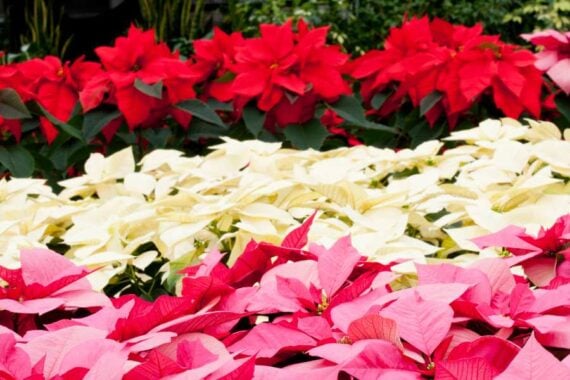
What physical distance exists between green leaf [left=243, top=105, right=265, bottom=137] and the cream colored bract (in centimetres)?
44

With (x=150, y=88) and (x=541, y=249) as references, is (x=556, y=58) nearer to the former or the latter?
(x=150, y=88)

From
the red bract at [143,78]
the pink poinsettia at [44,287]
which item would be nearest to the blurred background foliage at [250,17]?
the red bract at [143,78]

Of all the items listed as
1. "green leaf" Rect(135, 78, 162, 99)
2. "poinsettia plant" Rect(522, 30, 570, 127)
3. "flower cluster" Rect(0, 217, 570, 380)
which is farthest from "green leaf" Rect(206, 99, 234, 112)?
"flower cluster" Rect(0, 217, 570, 380)

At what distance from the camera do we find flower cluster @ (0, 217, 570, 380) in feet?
2.31

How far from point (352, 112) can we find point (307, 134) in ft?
0.42

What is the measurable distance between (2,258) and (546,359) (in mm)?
796

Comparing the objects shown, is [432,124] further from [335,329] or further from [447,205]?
[335,329]

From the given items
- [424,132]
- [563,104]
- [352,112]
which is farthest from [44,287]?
[563,104]

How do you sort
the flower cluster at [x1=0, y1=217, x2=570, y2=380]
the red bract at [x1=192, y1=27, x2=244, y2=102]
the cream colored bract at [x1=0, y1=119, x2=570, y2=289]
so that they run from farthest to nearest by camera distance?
the red bract at [x1=192, y1=27, x2=244, y2=102] → the cream colored bract at [x1=0, y1=119, x2=570, y2=289] → the flower cluster at [x1=0, y1=217, x2=570, y2=380]

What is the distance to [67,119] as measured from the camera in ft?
7.47

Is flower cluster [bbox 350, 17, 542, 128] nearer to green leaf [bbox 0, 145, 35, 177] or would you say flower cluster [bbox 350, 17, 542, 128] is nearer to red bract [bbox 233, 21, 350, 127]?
red bract [bbox 233, 21, 350, 127]

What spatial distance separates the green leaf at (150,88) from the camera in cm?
207

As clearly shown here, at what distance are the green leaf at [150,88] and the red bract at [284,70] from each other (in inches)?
7.3

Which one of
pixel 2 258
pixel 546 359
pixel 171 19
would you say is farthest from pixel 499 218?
pixel 171 19
